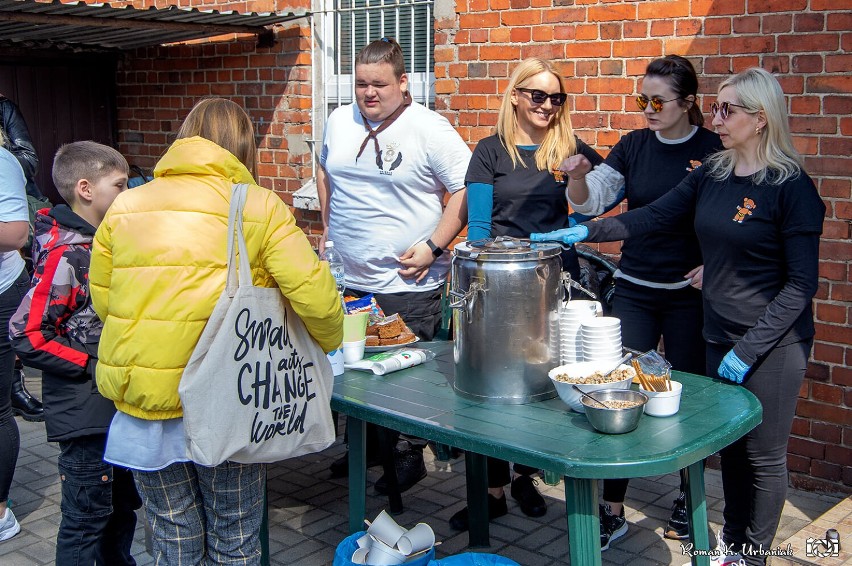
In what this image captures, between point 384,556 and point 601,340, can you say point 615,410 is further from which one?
point 384,556

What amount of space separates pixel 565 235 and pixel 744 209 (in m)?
0.63

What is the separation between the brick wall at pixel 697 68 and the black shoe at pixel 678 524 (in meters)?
0.89

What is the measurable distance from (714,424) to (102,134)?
6.63 meters

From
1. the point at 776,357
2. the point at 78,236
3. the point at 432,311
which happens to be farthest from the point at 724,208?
the point at 78,236

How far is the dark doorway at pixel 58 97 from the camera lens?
7555mm

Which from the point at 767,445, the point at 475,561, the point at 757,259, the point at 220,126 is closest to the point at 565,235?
the point at 757,259

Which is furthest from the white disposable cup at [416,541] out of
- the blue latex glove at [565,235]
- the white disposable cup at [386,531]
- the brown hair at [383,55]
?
the brown hair at [383,55]

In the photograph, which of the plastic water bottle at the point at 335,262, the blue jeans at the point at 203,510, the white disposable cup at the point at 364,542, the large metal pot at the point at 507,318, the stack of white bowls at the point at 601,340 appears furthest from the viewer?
the plastic water bottle at the point at 335,262

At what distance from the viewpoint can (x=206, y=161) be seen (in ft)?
9.14

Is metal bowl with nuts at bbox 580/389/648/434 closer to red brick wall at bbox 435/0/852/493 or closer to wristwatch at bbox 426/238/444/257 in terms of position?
wristwatch at bbox 426/238/444/257

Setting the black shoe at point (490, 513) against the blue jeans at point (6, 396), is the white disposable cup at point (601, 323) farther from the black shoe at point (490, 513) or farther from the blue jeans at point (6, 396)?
the blue jeans at point (6, 396)

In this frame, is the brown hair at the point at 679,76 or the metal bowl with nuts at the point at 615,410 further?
the brown hair at the point at 679,76

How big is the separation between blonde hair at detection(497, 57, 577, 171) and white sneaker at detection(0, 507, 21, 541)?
2.78m

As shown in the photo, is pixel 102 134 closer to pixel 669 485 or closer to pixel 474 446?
pixel 669 485
